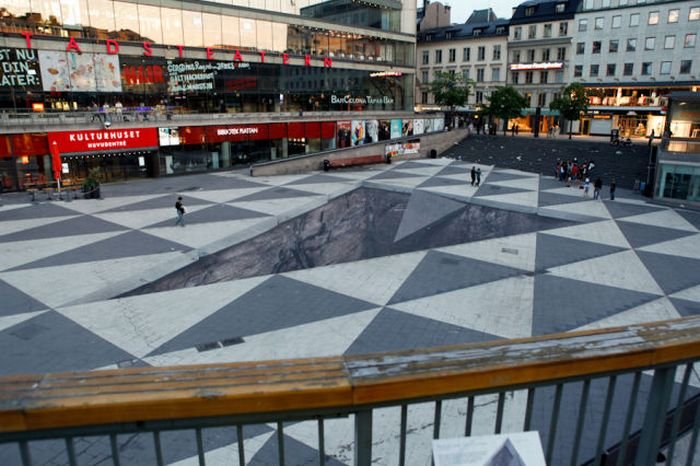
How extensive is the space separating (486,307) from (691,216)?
61.6 feet

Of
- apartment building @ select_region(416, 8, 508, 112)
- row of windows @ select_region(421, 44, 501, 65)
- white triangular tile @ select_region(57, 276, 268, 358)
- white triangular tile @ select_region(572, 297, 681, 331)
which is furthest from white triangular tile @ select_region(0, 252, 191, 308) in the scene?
row of windows @ select_region(421, 44, 501, 65)

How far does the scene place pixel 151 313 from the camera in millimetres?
13695

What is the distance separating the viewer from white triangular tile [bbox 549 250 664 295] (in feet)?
53.2

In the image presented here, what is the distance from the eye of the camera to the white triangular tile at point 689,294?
15.2 m

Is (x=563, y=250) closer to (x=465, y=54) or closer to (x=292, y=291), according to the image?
(x=292, y=291)

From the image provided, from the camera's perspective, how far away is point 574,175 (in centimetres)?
3625

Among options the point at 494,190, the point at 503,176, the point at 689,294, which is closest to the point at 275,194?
the point at 494,190

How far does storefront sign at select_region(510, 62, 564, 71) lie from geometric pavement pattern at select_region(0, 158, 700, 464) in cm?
3708

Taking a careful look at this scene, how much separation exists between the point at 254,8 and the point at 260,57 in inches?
155

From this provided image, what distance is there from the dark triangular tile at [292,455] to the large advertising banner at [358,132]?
42.4m

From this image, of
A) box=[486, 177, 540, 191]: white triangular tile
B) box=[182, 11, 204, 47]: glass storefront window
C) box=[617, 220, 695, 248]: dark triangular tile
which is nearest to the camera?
box=[617, 220, 695, 248]: dark triangular tile

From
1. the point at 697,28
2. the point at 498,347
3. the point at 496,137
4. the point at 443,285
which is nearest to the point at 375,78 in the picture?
the point at 496,137

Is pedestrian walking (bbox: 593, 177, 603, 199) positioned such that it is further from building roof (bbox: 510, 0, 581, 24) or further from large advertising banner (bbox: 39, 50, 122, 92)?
building roof (bbox: 510, 0, 581, 24)

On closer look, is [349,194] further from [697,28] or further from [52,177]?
[697,28]
